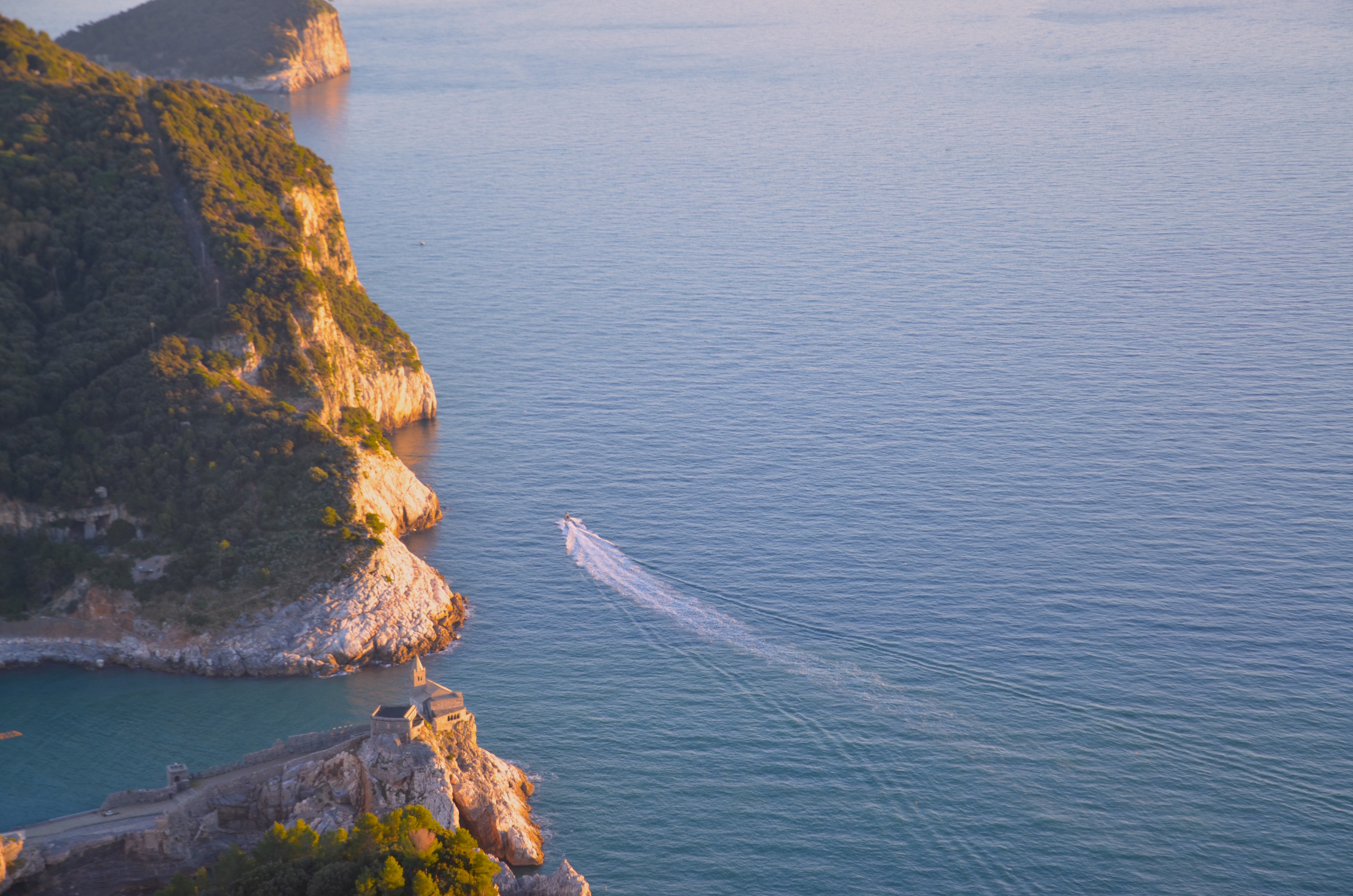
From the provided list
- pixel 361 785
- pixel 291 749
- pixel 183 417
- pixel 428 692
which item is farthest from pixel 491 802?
pixel 183 417

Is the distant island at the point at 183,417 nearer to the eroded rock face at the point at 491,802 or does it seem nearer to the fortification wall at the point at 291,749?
the fortification wall at the point at 291,749

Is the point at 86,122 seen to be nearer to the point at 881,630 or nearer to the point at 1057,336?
the point at 881,630

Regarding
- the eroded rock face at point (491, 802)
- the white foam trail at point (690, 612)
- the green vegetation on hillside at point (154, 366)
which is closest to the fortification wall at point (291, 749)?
the eroded rock face at point (491, 802)

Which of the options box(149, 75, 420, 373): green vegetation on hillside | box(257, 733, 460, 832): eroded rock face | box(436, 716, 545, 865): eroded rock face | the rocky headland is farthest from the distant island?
box(257, 733, 460, 832): eroded rock face

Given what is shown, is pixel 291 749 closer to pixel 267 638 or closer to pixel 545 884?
pixel 545 884

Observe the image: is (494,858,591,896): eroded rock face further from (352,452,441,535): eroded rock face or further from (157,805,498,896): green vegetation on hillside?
(352,452,441,535): eroded rock face

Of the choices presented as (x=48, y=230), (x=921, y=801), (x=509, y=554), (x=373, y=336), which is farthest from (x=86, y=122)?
(x=921, y=801)

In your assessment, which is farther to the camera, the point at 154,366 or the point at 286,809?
the point at 154,366
